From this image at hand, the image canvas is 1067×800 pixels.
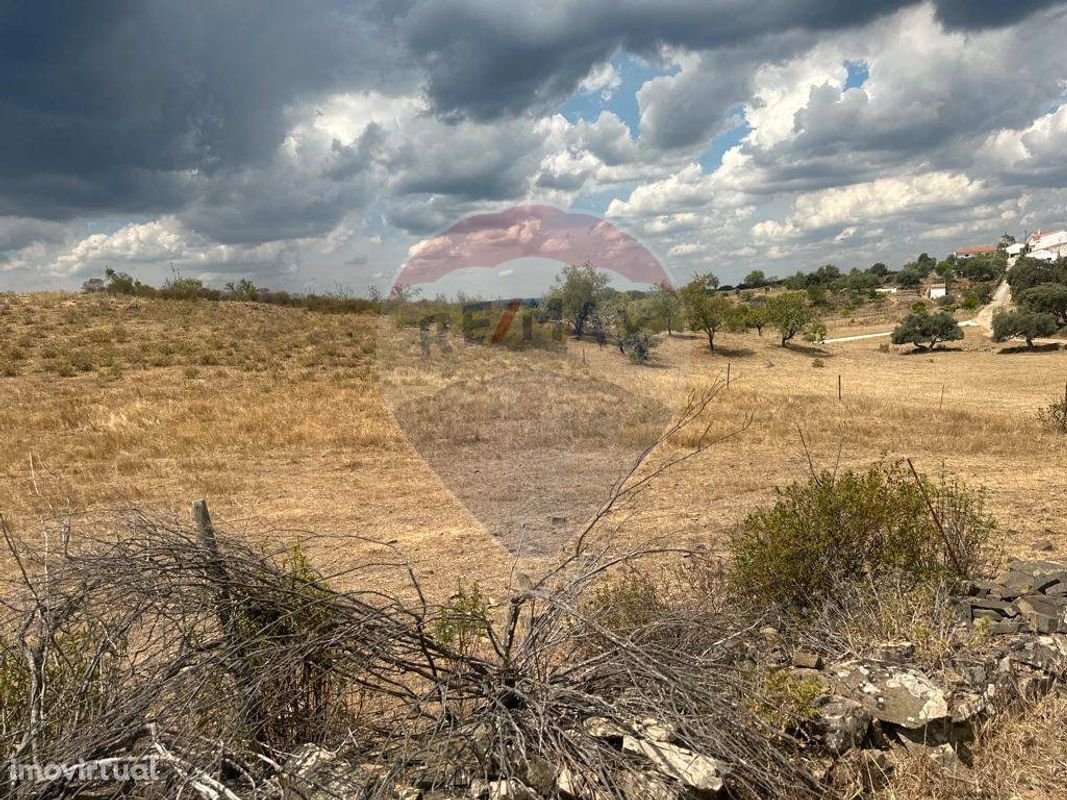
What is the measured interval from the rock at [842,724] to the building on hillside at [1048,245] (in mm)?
141180

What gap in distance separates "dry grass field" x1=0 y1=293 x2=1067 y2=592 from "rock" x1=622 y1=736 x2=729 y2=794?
1827mm

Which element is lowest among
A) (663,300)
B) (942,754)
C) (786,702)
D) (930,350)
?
(930,350)

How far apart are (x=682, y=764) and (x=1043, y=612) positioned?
410 centimetres

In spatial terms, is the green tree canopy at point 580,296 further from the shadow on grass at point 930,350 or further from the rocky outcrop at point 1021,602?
the shadow on grass at point 930,350

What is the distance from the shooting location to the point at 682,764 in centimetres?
320

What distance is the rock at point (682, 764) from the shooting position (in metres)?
3.12

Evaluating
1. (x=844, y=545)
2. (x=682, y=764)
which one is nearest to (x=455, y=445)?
(x=844, y=545)

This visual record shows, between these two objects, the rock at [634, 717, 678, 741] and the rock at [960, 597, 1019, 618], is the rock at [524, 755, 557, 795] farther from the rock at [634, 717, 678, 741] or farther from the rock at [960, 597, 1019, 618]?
the rock at [960, 597, 1019, 618]

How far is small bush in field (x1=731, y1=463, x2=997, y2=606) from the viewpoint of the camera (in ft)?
19.3

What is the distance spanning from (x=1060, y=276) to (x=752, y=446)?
58.7 m

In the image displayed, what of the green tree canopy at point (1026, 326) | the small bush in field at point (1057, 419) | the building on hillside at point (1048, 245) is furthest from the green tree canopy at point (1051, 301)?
the building on hillside at point (1048, 245)

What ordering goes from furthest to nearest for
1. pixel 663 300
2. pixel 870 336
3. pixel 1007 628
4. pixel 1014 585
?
1. pixel 870 336
2. pixel 663 300
3. pixel 1014 585
4. pixel 1007 628

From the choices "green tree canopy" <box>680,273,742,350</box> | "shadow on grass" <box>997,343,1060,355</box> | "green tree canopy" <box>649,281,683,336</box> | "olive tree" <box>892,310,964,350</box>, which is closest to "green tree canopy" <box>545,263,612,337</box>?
"green tree canopy" <box>649,281,683,336</box>

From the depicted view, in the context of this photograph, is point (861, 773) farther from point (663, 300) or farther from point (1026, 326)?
point (1026, 326)
